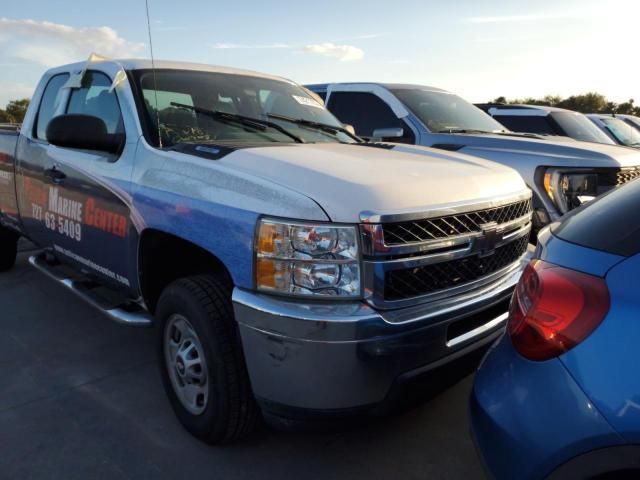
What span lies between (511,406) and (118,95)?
2.82m

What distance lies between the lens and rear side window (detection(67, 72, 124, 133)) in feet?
10.8

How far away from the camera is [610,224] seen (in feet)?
5.32

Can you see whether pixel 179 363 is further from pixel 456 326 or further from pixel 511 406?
pixel 511 406

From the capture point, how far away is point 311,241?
2078mm

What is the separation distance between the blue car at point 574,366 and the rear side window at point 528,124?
22.7ft

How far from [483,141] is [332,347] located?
395cm

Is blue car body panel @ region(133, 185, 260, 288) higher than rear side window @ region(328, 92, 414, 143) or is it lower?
lower

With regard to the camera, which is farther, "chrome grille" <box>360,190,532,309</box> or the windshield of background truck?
the windshield of background truck

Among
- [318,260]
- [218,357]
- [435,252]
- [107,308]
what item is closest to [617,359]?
[435,252]

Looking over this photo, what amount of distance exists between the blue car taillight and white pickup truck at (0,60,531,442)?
0.53m

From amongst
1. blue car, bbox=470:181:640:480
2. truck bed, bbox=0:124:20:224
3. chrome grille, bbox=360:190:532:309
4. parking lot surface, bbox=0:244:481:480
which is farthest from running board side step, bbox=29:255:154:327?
blue car, bbox=470:181:640:480

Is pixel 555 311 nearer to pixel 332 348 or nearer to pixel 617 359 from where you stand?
pixel 617 359

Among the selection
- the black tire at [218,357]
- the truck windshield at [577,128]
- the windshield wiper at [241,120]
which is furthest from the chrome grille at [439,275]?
the truck windshield at [577,128]

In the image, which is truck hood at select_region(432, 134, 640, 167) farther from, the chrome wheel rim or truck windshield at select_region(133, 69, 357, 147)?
the chrome wheel rim
